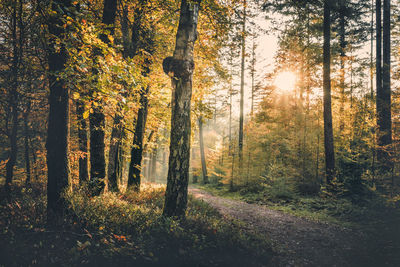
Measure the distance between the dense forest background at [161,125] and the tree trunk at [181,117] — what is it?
3cm

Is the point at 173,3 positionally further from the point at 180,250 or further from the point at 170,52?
the point at 180,250

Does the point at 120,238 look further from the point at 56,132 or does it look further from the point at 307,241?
the point at 307,241

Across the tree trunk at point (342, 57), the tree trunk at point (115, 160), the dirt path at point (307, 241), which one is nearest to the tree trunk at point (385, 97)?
the tree trunk at point (342, 57)

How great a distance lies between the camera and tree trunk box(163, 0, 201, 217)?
544 cm

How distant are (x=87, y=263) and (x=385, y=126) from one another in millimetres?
14655

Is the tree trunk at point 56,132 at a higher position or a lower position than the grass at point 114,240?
higher

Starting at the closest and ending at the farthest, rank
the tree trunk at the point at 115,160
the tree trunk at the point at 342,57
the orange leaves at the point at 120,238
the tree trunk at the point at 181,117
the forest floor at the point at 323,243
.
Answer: the orange leaves at the point at 120,238 → the forest floor at the point at 323,243 → the tree trunk at the point at 181,117 → the tree trunk at the point at 115,160 → the tree trunk at the point at 342,57

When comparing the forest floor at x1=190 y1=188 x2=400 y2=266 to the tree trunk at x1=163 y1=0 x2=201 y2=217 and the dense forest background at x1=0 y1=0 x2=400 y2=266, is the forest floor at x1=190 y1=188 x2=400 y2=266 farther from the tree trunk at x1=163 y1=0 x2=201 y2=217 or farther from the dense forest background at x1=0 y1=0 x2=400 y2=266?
the tree trunk at x1=163 y1=0 x2=201 y2=217

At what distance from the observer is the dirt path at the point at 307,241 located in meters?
4.69

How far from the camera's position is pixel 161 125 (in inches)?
488

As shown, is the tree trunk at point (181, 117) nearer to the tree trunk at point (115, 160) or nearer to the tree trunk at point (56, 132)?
the tree trunk at point (56, 132)

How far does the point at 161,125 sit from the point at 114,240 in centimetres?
875

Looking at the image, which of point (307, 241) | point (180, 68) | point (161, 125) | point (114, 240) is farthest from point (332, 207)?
point (161, 125)

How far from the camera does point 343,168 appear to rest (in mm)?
9852
